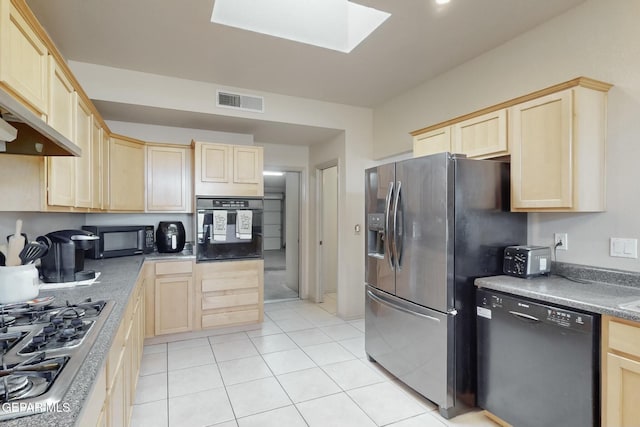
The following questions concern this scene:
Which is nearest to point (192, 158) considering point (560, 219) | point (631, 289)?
point (560, 219)

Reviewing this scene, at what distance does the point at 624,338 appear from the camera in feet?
5.06

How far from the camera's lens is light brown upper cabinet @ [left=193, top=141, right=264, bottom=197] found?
3641 mm

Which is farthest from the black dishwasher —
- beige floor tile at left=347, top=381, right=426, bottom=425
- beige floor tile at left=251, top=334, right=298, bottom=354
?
beige floor tile at left=251, top=334, right=298, bottom=354

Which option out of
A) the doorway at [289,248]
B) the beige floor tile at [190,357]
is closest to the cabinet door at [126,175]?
the beige floor tile at [190,357]

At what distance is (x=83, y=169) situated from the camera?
2.36 meters

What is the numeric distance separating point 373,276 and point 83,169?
7.86 ft

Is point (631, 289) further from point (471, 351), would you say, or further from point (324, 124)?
point (324, 124)

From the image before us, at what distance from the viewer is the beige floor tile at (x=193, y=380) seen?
8.34 feet

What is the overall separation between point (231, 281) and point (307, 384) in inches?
60.7

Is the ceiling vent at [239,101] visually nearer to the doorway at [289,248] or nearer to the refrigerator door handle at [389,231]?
the doorway at [289,248]

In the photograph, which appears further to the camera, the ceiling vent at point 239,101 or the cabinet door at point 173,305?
the ceiling vent at point 239,101

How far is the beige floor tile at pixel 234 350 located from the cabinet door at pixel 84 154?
1.75 meters

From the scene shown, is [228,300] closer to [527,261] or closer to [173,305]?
[173,305]

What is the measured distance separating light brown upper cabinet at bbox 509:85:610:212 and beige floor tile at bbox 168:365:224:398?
269cm
